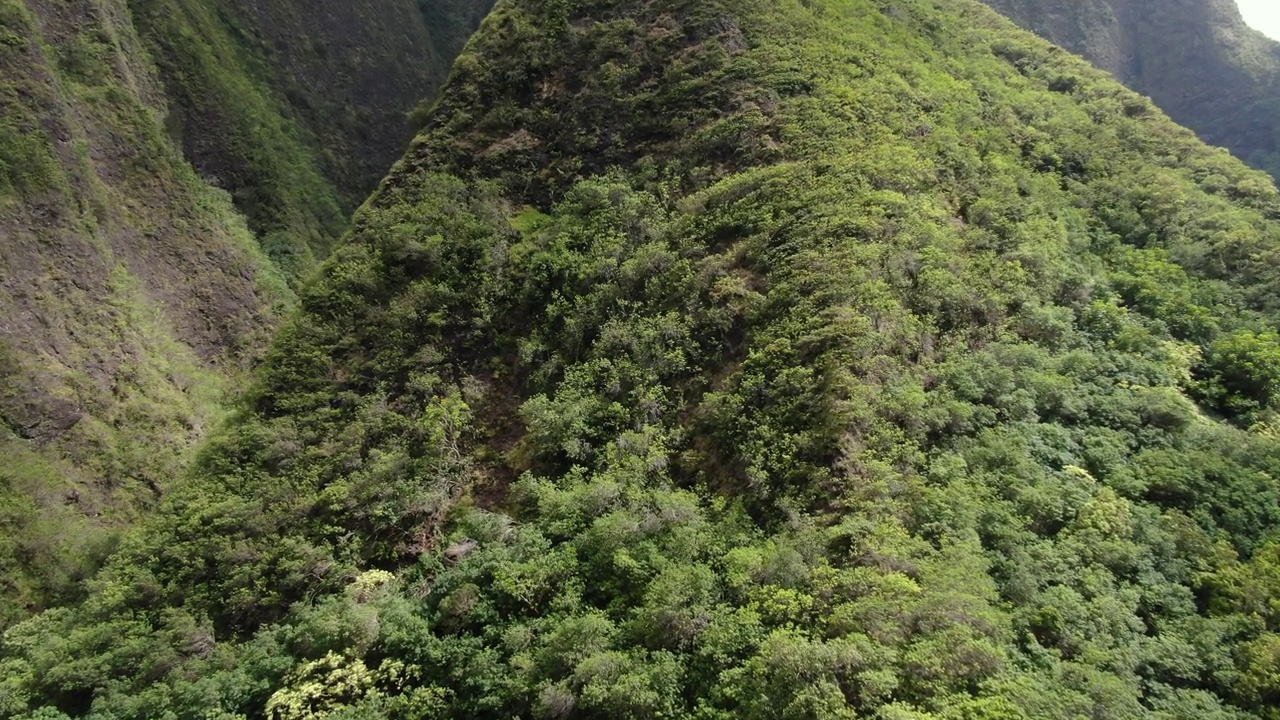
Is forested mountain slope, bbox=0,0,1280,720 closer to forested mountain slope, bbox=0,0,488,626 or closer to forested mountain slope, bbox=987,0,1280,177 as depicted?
forested mountain slope, bbox=0,0,488,626

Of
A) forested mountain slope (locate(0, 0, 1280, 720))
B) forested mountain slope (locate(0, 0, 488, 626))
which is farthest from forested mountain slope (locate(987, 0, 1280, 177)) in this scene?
forested mountain slope (locate(0, 0, 488, 626))

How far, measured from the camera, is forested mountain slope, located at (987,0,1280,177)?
63.6 metres

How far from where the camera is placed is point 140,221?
3684 cm

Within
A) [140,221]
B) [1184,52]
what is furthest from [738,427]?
[1184,52]

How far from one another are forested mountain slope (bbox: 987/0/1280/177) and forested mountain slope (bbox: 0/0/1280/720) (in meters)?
45.1

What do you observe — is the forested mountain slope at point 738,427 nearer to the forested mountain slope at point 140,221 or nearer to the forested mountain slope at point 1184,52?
the forested mountain slope at point 140,221

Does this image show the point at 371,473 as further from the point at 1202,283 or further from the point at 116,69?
the point at 116,69

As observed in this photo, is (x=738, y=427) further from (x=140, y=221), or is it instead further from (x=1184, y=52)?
(x=1184, y=52)

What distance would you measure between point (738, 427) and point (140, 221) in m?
36.1

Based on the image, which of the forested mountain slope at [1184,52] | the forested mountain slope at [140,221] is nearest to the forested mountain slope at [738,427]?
the forested mountain slope at [140,221]

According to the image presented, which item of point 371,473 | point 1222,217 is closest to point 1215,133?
point 1222,217

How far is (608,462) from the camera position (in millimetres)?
20031

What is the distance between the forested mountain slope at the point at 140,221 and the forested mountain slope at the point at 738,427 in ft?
30.2

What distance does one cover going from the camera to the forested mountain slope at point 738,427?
14.0m
